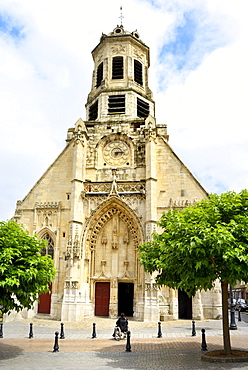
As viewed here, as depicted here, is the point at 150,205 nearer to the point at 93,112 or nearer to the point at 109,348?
the point at 109,348

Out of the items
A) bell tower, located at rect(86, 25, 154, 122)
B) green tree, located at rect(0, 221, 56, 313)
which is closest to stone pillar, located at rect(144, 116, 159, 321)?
bell tower, located at rect(86, 25, 154, 122)

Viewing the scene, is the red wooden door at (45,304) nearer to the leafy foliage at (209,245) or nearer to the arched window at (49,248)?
the arched window at (49,248)

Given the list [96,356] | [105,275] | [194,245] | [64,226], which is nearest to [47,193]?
[64,226]

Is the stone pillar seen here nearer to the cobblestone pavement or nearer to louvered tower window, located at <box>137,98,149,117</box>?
the cobblestone pavement

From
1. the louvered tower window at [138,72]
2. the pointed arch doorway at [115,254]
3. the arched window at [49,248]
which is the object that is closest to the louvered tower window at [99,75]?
the louvered tower window at [138,72]

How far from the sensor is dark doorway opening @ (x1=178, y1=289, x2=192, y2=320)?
896 inches

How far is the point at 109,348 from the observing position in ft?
43.1

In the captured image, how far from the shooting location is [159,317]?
68.7 ft

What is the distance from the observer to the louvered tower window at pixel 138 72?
101 ft

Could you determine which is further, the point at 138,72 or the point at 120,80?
the point at 138,72

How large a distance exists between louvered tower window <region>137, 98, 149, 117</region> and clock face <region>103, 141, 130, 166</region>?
416 cm

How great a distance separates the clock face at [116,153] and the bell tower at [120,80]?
243cm

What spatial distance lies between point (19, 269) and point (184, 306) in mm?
15139

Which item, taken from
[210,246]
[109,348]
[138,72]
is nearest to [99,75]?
[138,72]
